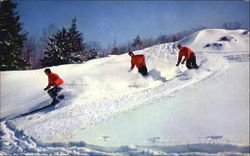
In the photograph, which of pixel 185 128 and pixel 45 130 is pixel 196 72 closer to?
pixel 185 128

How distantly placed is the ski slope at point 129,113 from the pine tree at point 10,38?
23.4ft

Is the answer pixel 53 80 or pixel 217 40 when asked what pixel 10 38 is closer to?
pixel 53 80

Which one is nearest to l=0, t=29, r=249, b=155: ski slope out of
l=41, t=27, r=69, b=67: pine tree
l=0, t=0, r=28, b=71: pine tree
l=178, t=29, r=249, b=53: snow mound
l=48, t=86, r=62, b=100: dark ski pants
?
l=48, t=86, r=62, b=100: dark ski pants

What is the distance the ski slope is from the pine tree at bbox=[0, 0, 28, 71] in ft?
23.4

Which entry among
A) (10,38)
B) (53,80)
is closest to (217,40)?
(53,80)

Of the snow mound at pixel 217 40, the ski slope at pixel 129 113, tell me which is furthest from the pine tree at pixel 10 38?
the snow mound at pixel 217 40

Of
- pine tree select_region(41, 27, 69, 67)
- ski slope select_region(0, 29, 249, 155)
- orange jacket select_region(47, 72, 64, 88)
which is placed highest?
pine tree select_region(41, 27, 69, 67)

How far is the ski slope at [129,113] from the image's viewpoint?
4.11 meters

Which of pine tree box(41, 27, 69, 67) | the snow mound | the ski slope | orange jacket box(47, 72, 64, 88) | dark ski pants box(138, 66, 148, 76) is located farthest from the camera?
pine tree box(41, 27, 69, 67)

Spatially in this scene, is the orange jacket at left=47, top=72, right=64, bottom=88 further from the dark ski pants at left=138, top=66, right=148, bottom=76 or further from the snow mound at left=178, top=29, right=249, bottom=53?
the snow mound at left=178, top=29, right=249, bottom=53

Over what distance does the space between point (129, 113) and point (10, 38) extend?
45.7ft

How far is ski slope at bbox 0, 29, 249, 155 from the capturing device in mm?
4113

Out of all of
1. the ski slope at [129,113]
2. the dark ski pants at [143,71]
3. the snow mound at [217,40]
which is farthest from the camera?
the snow mound at [217,40]

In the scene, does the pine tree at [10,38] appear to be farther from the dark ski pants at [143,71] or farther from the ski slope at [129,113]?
the dark ski pants at [143,71]
